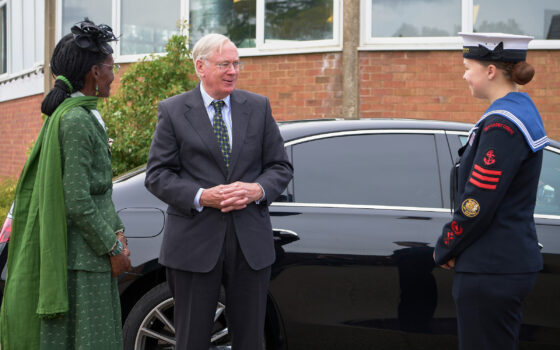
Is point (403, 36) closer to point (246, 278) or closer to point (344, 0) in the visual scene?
point (344, 0)

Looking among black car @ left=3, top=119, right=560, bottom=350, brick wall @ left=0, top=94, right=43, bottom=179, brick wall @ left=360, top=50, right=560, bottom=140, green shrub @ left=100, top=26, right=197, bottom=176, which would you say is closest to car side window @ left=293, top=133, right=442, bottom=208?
black car @ left=3, top=119, right=560, bottom=350

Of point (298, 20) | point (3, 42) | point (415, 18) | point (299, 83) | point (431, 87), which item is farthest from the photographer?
point (3, 42)

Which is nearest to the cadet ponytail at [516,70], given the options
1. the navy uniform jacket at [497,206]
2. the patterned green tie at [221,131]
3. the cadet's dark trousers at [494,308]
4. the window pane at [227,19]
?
the navy uniform jacket at [497,206]

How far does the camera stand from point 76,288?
2.72 meters

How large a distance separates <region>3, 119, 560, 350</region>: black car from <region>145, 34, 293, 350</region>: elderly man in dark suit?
56cm

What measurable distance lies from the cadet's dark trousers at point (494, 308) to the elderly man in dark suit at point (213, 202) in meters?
0.97

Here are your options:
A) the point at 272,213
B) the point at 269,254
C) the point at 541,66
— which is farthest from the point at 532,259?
the point at 541,66

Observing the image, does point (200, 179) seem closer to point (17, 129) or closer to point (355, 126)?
point (355, 126)

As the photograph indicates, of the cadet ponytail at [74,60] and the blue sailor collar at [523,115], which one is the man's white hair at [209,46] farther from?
the blue sailor collar at [523,115]

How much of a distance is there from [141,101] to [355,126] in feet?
14.9

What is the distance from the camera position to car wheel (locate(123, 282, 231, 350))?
3744 mm

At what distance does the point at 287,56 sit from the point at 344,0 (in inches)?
40.5

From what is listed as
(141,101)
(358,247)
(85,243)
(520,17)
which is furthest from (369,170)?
(520,17)

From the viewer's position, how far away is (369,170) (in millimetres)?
3891
